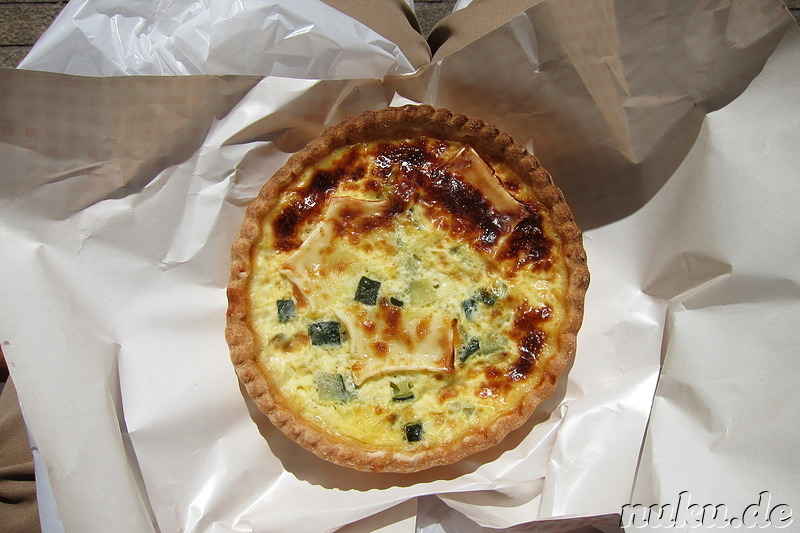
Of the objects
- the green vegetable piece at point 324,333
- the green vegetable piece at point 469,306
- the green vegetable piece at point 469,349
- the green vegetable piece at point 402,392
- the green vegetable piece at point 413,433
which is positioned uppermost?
the green vegetable piece at point 469,306

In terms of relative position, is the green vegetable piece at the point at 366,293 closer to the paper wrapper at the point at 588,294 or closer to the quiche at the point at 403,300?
the quiche at the point at 403,300

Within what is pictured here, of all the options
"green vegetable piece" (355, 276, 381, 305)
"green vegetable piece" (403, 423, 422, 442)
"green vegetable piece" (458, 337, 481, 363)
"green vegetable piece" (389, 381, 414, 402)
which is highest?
"green vegetable piece" (355, 276, 381, 305)

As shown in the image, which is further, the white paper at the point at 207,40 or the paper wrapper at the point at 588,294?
the white paper at the point at 207,40

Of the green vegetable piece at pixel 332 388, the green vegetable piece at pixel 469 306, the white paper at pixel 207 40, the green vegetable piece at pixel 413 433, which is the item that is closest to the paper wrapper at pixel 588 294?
the white paper at pixel 207 40

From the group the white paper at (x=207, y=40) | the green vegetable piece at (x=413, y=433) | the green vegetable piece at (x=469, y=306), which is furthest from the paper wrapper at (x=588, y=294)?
the green vegetable piece at (x=469, y=306)

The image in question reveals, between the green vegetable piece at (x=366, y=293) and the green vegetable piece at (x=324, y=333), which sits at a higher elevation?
the green vegetable piece at (x=366, y=293)

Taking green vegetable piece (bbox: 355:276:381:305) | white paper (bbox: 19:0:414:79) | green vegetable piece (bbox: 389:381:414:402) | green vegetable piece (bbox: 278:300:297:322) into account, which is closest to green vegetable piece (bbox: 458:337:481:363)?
green vegetable piece (bbox: 389:381:414:402)

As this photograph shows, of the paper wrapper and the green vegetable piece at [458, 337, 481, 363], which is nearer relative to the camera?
the paper wrapper

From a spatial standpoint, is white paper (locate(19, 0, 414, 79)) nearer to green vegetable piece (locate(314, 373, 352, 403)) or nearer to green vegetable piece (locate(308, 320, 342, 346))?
green vegetable piece (locate(308, 320, 342, 346))
